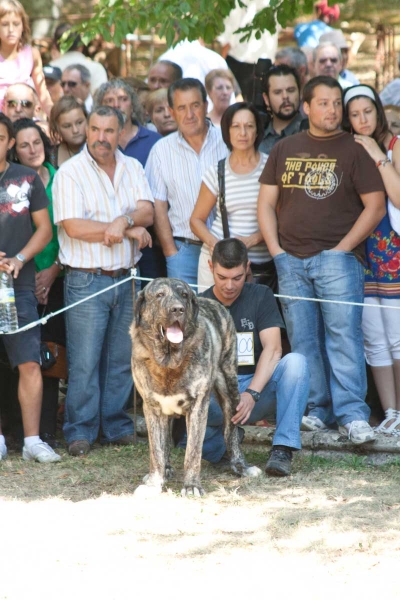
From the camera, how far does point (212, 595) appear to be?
4.45 metres

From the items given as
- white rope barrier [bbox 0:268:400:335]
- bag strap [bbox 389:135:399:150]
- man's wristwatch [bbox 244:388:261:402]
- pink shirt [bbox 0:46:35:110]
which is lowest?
man's wristwatch [bbox 244:388:261:402]

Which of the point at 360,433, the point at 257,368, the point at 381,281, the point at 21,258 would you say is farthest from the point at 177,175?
the point at 360,433

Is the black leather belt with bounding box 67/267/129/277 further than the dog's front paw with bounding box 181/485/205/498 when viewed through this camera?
Yes

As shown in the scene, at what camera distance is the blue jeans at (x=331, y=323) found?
732cm

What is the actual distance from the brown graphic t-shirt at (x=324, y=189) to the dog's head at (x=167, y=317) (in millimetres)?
1588

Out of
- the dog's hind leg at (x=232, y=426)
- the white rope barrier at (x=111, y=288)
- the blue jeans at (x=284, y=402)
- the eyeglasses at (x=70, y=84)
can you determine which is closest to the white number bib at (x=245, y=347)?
the blue jeans at (x=284, y=402)

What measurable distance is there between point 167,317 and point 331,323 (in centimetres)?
177

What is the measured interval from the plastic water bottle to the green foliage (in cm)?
254

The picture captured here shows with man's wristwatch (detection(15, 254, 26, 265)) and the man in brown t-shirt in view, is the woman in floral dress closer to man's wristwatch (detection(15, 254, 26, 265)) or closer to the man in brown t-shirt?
the man in brown t-shirt

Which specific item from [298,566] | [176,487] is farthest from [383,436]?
[298,566]

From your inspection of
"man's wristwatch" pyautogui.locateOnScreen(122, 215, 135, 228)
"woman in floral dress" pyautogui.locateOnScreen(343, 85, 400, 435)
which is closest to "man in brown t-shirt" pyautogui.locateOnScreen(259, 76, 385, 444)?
"woman in floral dress" pyautogui.locateOnScreen(343, 85, 400, 435)

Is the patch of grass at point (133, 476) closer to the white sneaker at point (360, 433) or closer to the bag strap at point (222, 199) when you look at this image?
the white sneaker at point (360, 433)

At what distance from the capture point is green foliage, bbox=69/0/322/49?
8.52m

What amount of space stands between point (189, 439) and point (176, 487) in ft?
1.36
